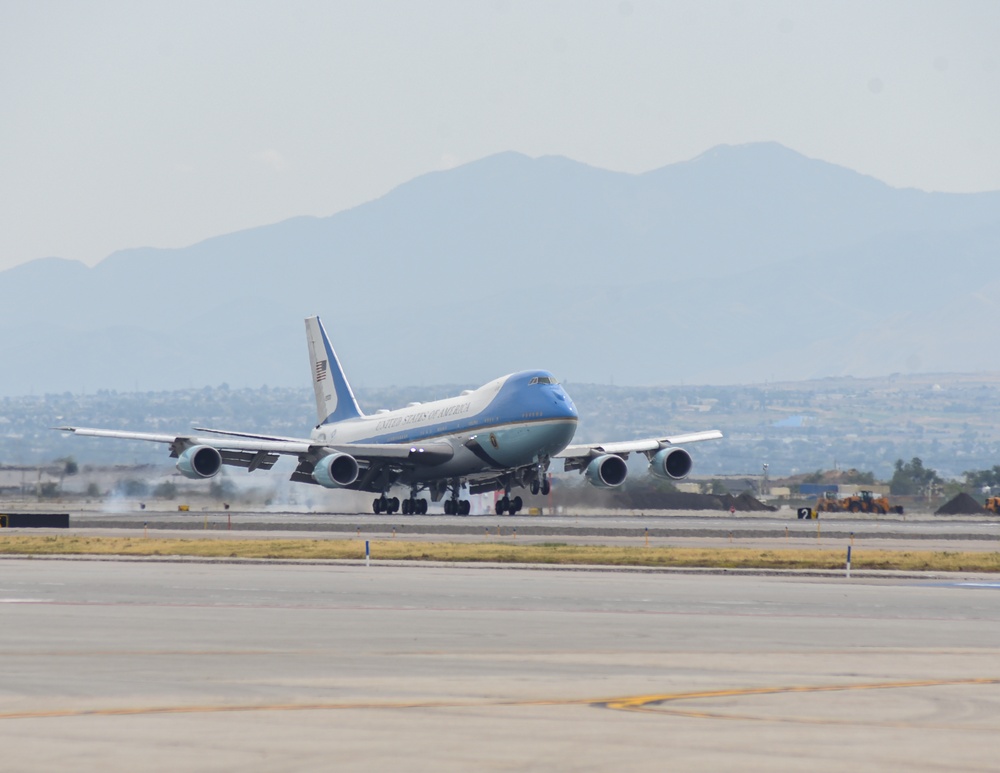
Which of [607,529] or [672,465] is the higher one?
[672,465]

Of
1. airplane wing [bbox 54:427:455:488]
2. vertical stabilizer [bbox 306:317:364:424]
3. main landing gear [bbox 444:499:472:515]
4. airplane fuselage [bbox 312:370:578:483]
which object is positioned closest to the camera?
airplane fuselage [bbox 312:370:578:483]

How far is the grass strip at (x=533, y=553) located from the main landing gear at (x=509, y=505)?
71.5 ft

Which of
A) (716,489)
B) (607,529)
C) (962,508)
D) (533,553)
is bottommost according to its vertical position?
(533,553)

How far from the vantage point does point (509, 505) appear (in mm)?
71875

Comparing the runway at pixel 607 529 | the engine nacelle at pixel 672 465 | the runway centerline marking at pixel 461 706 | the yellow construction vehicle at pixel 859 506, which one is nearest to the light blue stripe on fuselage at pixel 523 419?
the runway at pixel 607 529

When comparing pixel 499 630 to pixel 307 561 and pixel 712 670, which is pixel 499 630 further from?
pixel 307 561

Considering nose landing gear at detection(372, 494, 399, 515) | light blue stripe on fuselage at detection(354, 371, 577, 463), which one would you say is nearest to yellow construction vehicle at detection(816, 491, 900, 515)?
nose landing gear at detection(372, 494, 399, 515)

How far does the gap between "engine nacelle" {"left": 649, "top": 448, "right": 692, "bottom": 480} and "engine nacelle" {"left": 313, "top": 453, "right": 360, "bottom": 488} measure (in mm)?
14377

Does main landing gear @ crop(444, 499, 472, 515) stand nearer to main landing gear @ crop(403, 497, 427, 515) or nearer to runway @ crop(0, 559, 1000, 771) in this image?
main landing gear @ crop(403, 497, 427, 515)

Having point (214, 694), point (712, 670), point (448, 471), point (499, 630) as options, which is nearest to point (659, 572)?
point (499, 630)

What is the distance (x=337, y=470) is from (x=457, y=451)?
226 inches

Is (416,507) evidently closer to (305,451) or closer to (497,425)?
(305,451)

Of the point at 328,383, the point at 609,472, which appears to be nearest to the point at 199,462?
the point at 328,383

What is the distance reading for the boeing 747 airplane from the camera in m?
66.7
